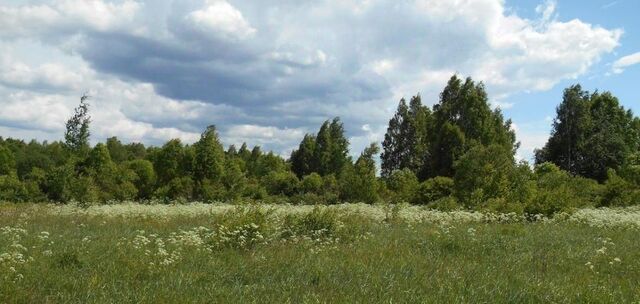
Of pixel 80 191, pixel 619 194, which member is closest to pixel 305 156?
pixel 80 191

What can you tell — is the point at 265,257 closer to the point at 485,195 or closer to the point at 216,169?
the point at 485,195

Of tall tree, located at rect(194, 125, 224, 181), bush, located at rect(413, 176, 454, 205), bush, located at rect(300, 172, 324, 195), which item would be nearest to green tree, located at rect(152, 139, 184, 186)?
tall tree, located at rect(194, 125, 224, 181)

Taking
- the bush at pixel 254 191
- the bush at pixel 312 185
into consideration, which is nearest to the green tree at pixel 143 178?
the bush at pixel 254 191

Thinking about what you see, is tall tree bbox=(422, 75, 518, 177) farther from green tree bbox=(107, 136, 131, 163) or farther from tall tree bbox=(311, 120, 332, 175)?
green tree bbox=(107, 136, 131, 163)

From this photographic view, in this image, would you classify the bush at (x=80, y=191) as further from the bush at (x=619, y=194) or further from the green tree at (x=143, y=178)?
the bush at (x=619, y=194)

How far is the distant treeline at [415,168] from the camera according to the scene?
28.4 meters

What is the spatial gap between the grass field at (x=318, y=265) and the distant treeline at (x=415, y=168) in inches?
353

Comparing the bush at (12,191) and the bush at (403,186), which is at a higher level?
the bush at (403,186)

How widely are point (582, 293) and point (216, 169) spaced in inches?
1194

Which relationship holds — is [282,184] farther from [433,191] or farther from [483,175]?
[483,175]

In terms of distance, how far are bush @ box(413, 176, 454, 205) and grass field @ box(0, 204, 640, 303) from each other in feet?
51.1

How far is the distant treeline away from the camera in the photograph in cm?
2839

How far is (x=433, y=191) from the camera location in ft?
105

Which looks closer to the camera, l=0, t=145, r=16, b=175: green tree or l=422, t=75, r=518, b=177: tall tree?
l=422, t=75, r=518, b=177: tall tree
